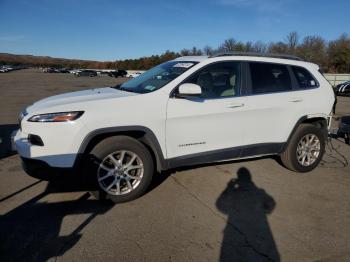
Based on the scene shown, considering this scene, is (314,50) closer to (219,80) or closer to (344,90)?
(344,90)

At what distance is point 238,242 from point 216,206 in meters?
0.83

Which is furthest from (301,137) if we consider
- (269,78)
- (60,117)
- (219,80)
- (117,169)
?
(60,117)

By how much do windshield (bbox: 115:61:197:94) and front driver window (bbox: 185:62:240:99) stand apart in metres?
0.22

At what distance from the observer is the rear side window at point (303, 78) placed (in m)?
5.36

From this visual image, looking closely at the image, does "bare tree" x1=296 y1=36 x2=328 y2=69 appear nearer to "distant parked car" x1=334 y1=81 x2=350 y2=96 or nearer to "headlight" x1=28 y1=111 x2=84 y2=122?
"distant parked car" x1=334 y1=81 x2=350 y2=96

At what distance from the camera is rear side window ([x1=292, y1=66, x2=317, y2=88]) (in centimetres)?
536

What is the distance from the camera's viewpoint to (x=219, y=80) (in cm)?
474

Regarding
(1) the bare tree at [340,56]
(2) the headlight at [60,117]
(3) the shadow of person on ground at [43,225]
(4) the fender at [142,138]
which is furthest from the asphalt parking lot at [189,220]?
(1) the bare tree at [340,56]

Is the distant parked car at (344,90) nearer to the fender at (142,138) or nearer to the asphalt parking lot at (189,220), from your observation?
the asphalt parking lot at (189,220)

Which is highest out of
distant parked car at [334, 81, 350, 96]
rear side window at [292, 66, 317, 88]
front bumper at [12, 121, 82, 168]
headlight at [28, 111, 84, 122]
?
rear side window at [292, 66, 317, 88]

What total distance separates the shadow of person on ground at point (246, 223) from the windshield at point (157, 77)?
1.73m

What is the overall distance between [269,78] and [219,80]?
87cm

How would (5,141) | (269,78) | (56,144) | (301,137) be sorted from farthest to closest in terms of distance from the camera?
(5,141), (301,137), (269,78), (56,144)

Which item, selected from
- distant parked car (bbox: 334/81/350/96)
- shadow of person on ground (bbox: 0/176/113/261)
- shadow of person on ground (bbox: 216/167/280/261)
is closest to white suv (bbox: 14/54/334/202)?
shadow of person on ground (bbox: 0/176/113/261)
